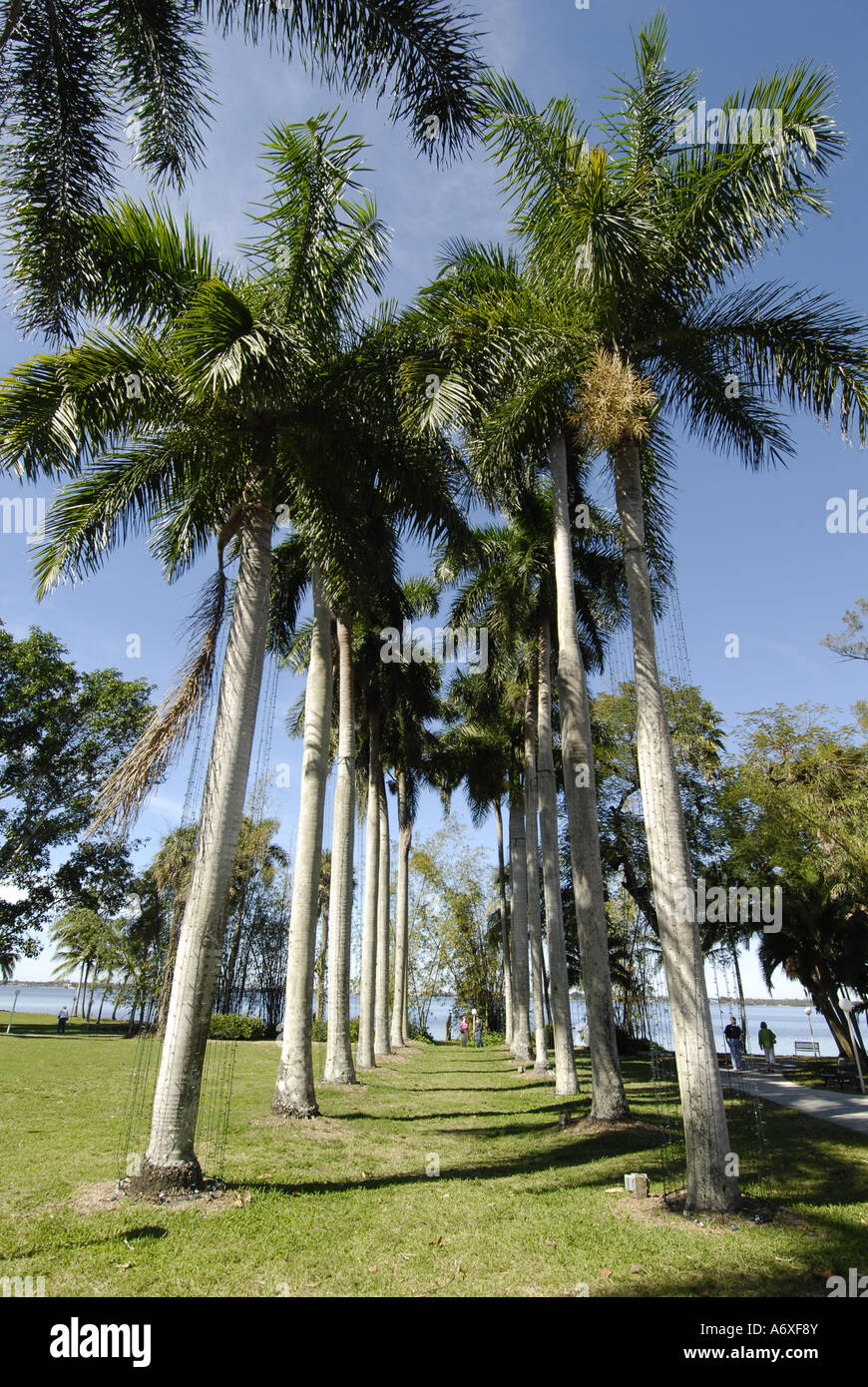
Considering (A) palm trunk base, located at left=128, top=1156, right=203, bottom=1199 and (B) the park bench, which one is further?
(B) the park bench

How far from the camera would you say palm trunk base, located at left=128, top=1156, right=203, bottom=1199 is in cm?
694

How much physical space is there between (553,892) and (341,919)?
16.6ft

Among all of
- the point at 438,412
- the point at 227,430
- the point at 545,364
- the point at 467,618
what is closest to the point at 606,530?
the point at 467,618

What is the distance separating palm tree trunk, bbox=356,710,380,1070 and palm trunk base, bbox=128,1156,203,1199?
1407cm

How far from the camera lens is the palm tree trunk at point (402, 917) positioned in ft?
91.5

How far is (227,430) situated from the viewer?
8.66m

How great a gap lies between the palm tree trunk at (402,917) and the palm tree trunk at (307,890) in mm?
14999

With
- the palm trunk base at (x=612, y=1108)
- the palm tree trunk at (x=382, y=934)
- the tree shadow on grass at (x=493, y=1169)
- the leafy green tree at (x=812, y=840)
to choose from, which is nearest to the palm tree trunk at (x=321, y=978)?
the palm tree trunk at (x=382, y=934)

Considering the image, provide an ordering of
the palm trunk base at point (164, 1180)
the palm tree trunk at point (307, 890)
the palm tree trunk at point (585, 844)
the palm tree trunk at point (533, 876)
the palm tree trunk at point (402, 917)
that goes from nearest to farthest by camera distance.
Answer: the palm trunk base at point (164, 1180) < the palm tree trunk at point (585, 844) < the palm tree trunk at point (307, 890) < the palm tree trunk at point (533, 876) < the palm tree trunk at point (402, 917)

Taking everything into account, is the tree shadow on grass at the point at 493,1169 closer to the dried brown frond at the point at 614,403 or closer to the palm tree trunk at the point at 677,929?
the palm tree trunk at the point at 677,929

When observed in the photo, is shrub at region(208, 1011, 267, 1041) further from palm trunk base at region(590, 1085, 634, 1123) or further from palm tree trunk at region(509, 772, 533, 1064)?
palm trunk base at region(590, 1085, 634, 1123)

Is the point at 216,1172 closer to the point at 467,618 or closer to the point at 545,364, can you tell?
the point at 545,364

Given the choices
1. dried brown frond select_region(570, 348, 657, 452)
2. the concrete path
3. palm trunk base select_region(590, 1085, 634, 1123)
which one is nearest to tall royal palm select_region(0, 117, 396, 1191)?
dried brown frond select_region(570, 348, 657, 452)

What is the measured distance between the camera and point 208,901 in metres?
7.57
